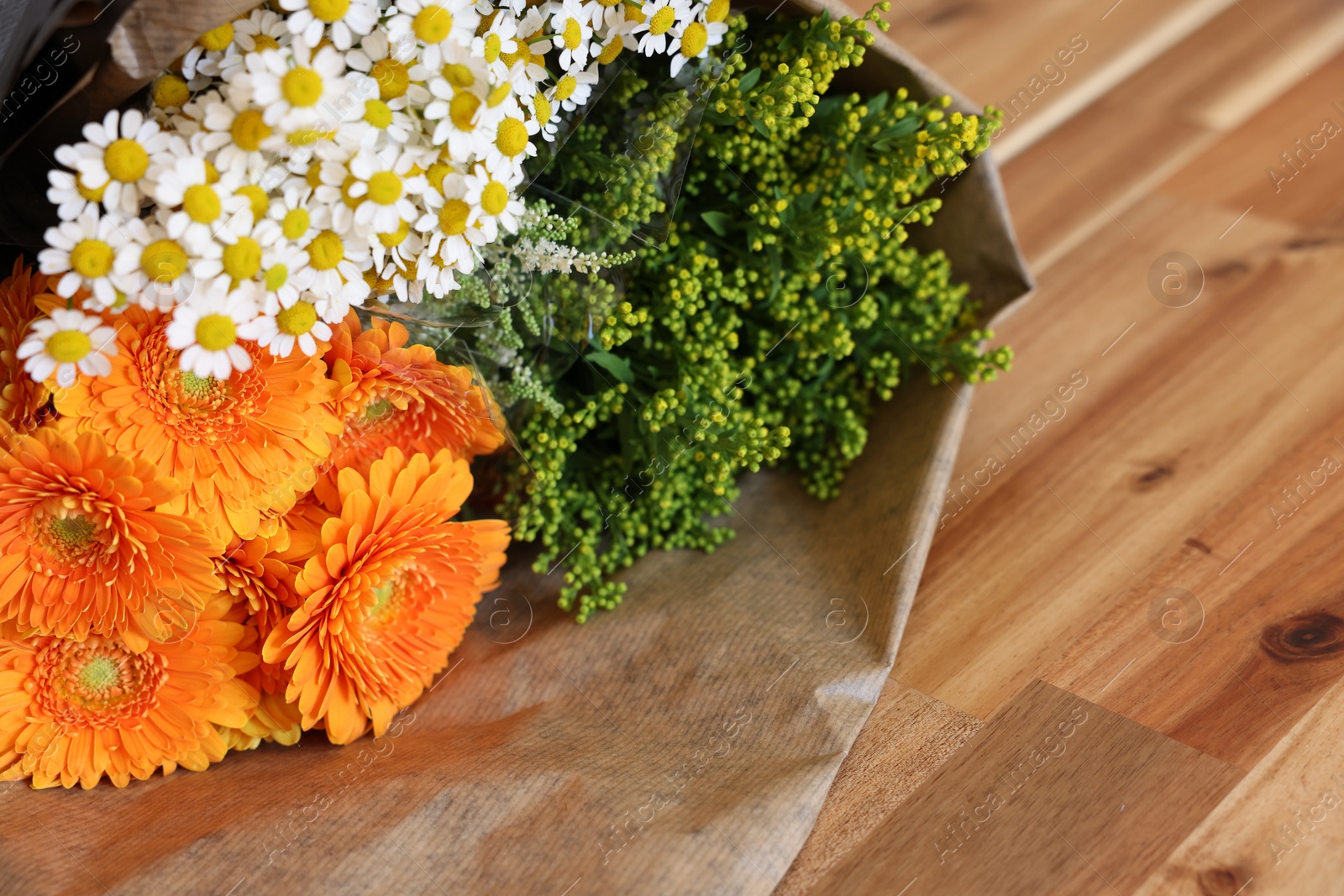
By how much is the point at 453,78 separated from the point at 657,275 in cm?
25

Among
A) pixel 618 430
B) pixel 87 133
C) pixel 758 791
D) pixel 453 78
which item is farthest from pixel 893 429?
pixel 87 133

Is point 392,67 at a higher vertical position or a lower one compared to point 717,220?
higher

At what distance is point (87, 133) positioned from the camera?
46cm

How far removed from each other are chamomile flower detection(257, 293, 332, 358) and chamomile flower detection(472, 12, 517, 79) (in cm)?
16

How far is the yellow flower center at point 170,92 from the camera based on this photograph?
1.64 ft

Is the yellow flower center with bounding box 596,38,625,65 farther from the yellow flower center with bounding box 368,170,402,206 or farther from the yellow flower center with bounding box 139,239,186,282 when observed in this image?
the yellow flower center with bounding box 139,239,186,282

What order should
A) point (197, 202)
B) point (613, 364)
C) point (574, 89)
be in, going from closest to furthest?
point (197, 202) → point (574, 89) → point (613, 364)

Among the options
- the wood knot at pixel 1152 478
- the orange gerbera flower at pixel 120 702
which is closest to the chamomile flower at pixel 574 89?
the orange gerbera flower at pixel 120 702

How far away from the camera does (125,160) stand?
0.47m

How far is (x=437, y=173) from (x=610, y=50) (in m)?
0.15

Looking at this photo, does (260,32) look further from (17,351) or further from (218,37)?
(17,351)

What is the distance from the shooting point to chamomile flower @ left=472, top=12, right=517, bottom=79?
52cm

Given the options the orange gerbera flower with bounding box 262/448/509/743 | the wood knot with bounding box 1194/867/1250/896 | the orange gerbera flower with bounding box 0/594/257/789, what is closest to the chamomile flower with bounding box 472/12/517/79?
the orange gerbera flower with bounding box 262/448/509/743

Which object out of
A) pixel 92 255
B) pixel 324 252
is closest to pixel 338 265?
pixel 324 252
